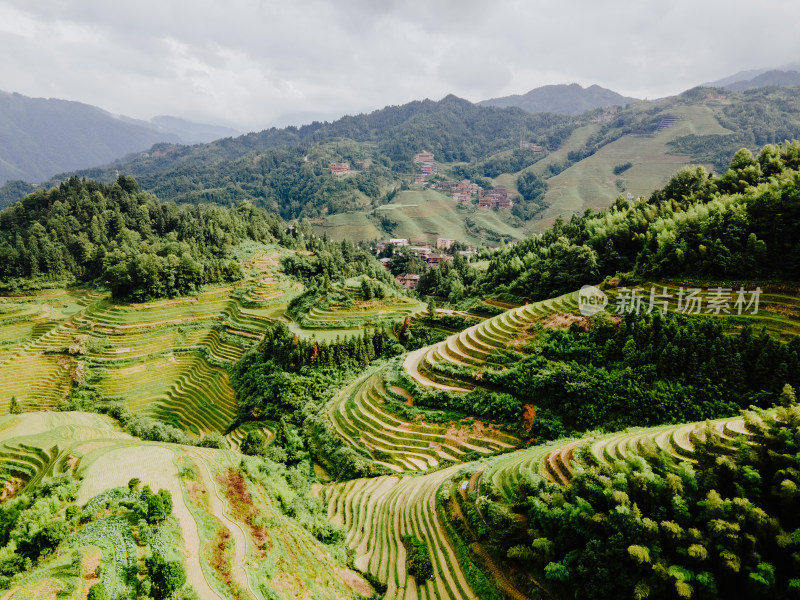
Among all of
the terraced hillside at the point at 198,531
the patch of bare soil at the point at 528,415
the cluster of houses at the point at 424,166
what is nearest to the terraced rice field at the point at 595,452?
the patch of bare soil at the point at 528,415

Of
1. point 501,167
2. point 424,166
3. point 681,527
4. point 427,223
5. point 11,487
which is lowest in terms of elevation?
point 11,487

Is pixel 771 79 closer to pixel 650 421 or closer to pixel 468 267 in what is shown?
pixel 468 267

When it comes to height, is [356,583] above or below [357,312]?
below

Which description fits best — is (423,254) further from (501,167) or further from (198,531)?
(501,167)

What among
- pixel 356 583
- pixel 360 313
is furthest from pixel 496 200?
pixel 356 583

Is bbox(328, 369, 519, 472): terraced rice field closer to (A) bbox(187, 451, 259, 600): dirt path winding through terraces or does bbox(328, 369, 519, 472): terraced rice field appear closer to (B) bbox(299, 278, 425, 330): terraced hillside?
(A) bbox(187, 451, 259, 600): dirt path winding through terraces
